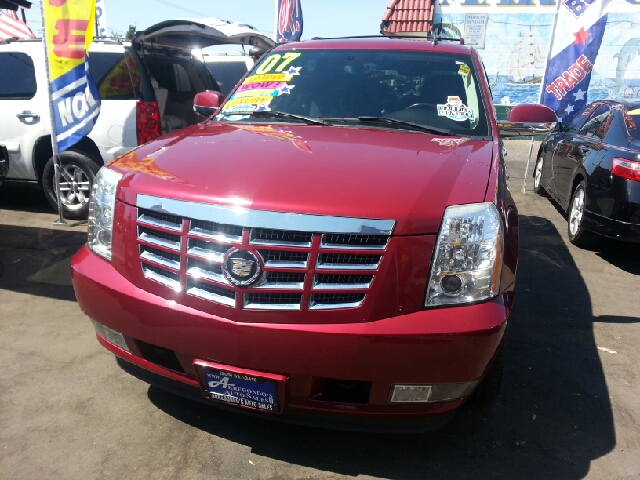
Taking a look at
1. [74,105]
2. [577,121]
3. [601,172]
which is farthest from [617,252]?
[74,105]

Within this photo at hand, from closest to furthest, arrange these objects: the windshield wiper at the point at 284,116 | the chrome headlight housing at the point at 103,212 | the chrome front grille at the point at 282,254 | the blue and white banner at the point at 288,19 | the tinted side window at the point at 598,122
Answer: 1. the chrome front grille at the point at 282,254
2. the chrome headlight housing at the point at 103,212
3. the windshield wiper at the point at 284,116
4. the tinted side window at the point at 598,122
5. the blue and white banner at the point at 288,19

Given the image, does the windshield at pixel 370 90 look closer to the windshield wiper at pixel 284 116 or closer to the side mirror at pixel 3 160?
the windshield wiper at pixel 284 116

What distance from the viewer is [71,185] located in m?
5.96

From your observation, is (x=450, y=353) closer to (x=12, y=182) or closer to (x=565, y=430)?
(x=565, y=430)

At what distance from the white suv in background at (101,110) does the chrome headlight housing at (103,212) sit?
11.3ft

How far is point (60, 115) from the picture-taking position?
17.7ft

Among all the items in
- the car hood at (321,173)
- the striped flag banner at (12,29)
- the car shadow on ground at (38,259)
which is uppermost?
the striped flag banner at (12,29)

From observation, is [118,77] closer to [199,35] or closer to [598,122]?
[199,35]

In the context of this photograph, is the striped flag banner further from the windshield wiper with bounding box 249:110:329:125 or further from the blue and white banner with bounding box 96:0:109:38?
the windshield wiper with bounding box 249:110:329:125

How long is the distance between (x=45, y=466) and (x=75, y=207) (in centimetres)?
426

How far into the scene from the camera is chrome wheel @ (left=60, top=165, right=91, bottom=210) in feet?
19.4

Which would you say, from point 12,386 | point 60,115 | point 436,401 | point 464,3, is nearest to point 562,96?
point 464,3

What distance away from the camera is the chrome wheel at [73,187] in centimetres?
591

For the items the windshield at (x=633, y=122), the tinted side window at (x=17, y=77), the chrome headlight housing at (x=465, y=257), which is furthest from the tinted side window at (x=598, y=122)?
the tinted side window at (x=17, y=77)
